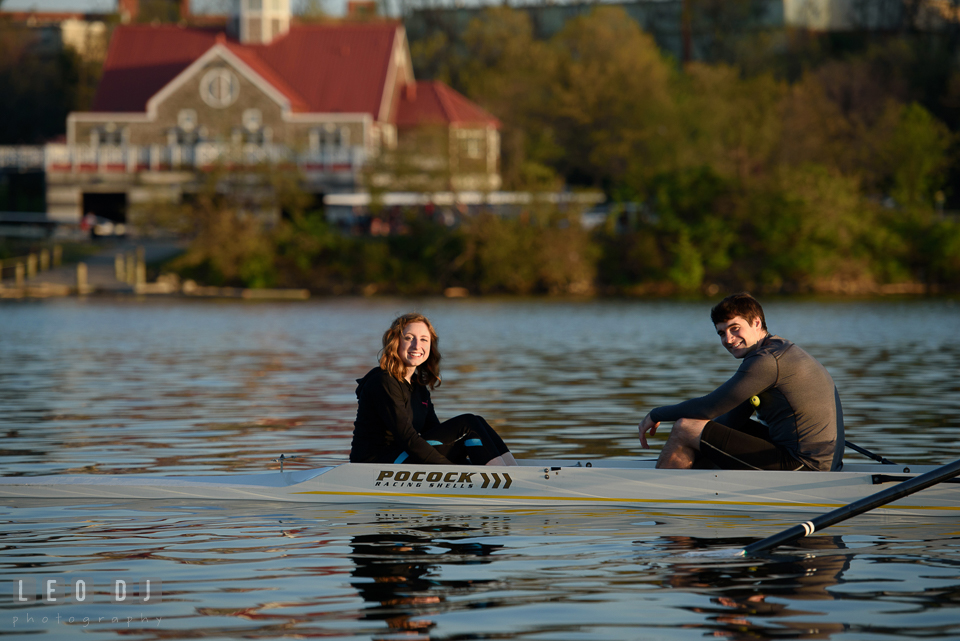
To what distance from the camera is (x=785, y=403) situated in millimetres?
9195

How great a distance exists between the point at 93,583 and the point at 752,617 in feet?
12.7

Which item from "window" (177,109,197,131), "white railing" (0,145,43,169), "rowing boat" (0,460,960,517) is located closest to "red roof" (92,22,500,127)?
"window" (177,109,197,131)

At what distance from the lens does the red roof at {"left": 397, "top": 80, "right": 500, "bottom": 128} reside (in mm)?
67000

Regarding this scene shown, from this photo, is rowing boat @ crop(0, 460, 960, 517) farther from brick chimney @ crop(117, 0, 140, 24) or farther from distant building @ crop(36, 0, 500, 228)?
brick chimney @ crop(117, 0, 140, 24)

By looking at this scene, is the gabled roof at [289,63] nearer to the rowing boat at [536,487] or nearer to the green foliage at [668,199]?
the green foliage at [668,199]

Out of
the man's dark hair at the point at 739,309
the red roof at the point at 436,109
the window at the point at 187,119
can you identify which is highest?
the red roof at the point at 436,109

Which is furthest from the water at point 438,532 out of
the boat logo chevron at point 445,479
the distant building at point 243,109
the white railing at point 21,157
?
the white railing at point 21,157

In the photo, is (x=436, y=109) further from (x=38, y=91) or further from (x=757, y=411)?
(x=757, y=411)

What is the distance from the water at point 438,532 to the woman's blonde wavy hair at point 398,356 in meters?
1.10

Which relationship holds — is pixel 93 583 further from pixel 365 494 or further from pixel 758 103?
pixel 758 103

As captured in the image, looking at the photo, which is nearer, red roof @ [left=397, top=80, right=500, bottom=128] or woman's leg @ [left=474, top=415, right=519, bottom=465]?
woman's leg @ [left=474, top=415, right=519, bottom=465]

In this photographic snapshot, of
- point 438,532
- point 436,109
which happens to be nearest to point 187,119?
point 436,109

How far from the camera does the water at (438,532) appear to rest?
6992mm

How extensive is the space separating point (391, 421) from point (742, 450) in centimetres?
262
